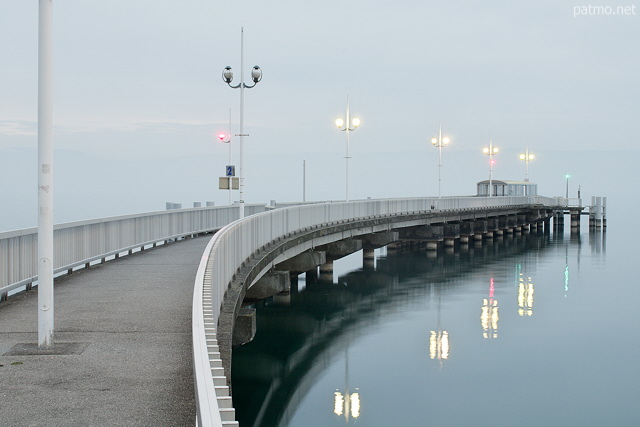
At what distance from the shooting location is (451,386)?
67.0 feet

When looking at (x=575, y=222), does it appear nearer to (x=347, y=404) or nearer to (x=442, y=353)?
(x=442, y=353)

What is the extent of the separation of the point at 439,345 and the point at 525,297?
12410 millimetres

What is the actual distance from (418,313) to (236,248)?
1670cm

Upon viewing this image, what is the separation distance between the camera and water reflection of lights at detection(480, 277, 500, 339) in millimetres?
28017

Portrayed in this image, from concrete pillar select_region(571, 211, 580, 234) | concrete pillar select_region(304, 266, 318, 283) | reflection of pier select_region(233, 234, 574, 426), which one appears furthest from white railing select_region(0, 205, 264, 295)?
concrete pillar select_region(571, 211, 580, 234)

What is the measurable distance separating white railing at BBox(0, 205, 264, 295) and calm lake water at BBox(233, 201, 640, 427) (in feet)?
13.6

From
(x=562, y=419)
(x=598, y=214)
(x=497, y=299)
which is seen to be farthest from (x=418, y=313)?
(x=598, y=214)

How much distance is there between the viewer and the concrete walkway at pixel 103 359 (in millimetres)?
7258

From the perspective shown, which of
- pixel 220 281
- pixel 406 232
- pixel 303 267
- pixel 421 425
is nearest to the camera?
pixel 220 281

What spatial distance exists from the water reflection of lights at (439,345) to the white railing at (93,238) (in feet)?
29.0

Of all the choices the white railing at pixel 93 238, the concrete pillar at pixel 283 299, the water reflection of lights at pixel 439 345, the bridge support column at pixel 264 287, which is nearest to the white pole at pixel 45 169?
the white railing at pixel 93 238

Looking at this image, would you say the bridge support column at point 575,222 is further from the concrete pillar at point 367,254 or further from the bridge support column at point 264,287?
the bridge support column at point 264,287

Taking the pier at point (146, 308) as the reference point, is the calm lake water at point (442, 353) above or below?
below

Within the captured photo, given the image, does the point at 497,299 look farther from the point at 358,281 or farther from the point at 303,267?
the point at 303,267
